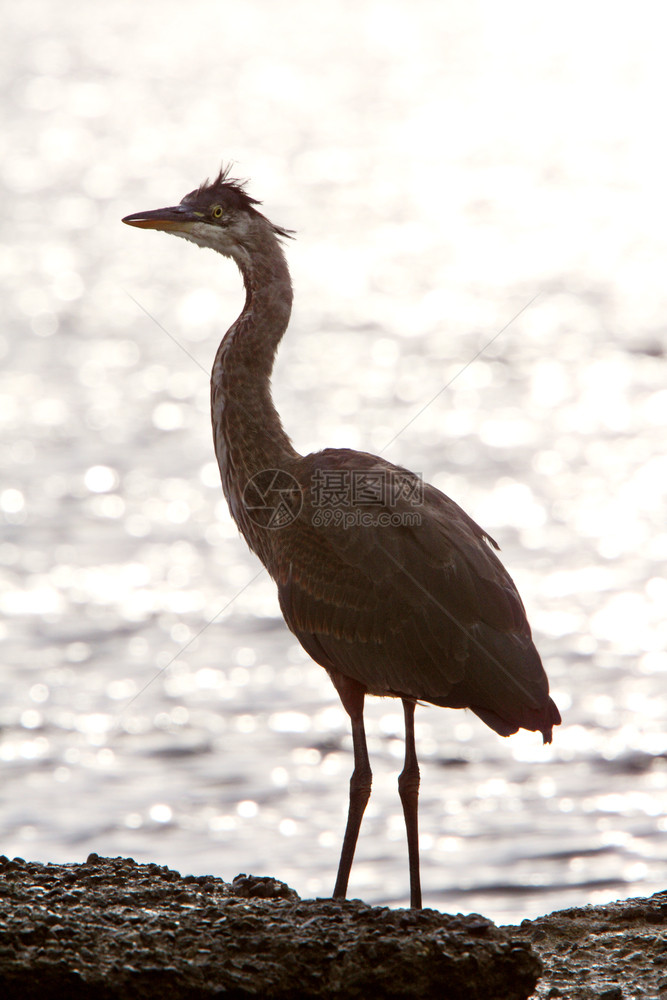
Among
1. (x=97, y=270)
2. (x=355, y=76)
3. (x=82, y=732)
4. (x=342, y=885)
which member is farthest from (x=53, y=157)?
(x=342, y=885)

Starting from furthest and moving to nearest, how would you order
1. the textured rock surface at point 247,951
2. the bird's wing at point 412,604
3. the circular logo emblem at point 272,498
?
the circular logo emblem at point 272,498
the bird's wing at point 412,604
the textured rock surface at point 247,951

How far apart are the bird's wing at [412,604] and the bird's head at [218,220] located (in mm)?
1355

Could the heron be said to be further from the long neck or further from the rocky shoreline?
the rocky shoreline

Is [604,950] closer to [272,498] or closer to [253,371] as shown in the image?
[272,498]

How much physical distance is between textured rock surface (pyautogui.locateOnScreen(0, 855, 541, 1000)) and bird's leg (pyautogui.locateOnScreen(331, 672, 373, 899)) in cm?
98

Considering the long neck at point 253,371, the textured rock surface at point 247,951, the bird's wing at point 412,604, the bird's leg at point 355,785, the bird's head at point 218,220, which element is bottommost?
the textured rock surface at point 247,951

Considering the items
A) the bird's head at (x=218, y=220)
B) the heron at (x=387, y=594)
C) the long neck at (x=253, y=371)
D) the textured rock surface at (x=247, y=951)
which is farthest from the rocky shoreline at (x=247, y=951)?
the bird's head at (x=218, y=220)

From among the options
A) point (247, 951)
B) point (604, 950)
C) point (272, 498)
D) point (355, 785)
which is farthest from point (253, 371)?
point (247, 951)

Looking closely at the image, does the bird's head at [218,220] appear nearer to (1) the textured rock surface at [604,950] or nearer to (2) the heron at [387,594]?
(2) the heron at [387,594]

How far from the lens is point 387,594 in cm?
607

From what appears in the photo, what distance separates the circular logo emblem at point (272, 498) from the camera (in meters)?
6.45

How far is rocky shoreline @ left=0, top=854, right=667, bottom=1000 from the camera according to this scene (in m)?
4.26

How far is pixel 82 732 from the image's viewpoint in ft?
35.4

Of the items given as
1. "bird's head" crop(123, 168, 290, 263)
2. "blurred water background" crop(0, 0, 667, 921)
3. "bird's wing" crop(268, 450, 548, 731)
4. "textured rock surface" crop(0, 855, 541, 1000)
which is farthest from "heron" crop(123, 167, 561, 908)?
"blurred water background" crop(0, 0, 667, 921)
